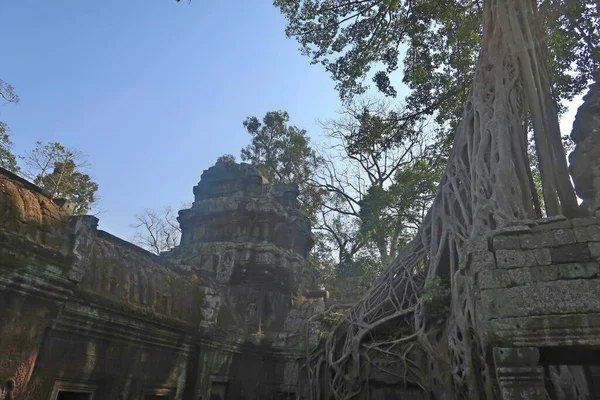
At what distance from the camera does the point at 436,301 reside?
5.16 metres

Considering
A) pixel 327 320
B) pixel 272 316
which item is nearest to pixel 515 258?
pixel 327 320

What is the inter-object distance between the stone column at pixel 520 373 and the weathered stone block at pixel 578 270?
0.57 m

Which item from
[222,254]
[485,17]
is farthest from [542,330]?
[222,254]

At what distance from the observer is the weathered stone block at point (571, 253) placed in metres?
2.96

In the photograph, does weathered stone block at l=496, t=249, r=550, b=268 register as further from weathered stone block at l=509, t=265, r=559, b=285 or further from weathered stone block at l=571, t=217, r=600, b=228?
weathered stone block at l=571, t=217, r=600, b=228

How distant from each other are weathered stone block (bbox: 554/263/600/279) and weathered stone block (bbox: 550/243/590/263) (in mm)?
40

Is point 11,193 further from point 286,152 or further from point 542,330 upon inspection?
point 286,152

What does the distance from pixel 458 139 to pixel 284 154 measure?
1381 centimetres

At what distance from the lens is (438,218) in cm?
582

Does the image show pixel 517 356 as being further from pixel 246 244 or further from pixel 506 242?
pixel 246 244

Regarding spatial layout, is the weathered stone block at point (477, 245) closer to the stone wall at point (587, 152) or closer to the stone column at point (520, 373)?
the stone column at point (520, 373)

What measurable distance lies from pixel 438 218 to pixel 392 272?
122 centimetres

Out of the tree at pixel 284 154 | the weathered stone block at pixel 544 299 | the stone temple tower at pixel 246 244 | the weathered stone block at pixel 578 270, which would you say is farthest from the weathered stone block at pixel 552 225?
the tree at pixel 284 154

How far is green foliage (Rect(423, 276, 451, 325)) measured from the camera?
5.12 meters
